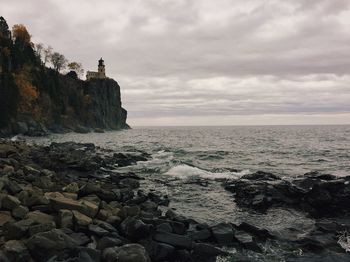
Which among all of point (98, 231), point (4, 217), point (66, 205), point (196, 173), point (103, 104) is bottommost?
point (196, 173)

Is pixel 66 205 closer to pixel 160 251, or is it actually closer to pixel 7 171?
pixel 160 251

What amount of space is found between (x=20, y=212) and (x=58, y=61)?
150628 mm

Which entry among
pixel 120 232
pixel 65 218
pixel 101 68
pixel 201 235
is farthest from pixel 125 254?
pixel 101 68

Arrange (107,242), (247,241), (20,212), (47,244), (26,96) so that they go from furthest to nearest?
(26,96), (247,241), (20,212), (107,242), (47,244)

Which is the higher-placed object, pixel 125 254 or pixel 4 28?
pixel 4 28

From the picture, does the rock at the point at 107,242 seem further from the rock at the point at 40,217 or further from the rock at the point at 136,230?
the rock at the point at 40,217

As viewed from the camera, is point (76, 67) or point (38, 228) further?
point (76, 67)

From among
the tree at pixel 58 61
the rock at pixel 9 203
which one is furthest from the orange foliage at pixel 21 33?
the rock at pixel 9 203

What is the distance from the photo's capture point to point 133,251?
990 centimetres

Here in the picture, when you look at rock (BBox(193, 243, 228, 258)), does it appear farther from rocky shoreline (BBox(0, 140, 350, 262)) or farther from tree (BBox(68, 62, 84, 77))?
tree (BBox(68, 62, 84, 77))

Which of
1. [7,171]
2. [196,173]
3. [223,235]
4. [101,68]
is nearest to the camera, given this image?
[223,235]

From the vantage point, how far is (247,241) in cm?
1270

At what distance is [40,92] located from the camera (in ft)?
387

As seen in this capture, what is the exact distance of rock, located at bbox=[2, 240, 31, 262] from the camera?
9.40 m
